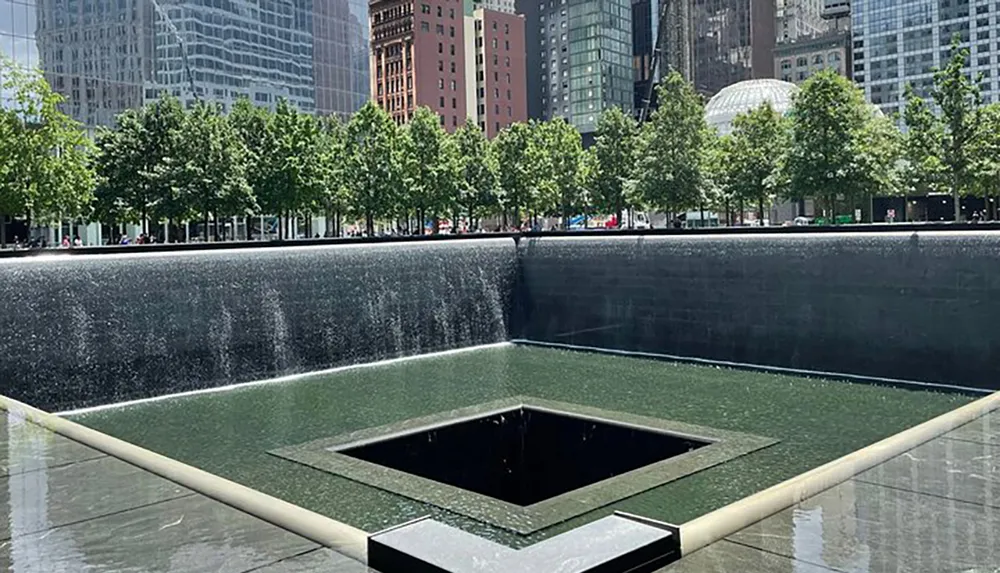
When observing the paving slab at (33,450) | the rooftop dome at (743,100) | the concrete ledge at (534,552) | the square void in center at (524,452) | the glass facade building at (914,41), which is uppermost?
the glass facade building at (914,41)

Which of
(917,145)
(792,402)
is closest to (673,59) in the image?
(917,145)

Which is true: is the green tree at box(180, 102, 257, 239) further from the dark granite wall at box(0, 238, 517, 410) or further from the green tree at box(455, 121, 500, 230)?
the dark granite wall at box(0, 238, 517, 410)

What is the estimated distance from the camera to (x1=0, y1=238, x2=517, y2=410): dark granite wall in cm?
1459

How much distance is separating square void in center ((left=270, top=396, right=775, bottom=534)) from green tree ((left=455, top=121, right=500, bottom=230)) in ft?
92.7

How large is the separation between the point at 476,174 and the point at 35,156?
19663mm

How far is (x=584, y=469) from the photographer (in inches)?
491

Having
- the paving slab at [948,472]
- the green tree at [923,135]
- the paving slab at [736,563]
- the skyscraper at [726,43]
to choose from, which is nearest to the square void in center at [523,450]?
Result: the paving slab at [948,472]

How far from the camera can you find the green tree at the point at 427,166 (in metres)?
39.6

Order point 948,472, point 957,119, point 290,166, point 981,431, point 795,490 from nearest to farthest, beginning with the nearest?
point 795,490 → point 948,472 → point 981,431 → point 957,119 → point 290,166

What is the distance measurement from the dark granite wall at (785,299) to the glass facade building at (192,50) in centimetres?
3272

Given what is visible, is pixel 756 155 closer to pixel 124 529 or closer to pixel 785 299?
pixel 785 299

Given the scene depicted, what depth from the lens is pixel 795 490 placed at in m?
5.29

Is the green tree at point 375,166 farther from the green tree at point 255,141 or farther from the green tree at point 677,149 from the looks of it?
the green tree at point 677,149

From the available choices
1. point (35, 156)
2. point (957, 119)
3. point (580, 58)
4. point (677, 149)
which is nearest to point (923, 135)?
point (957, 119)
